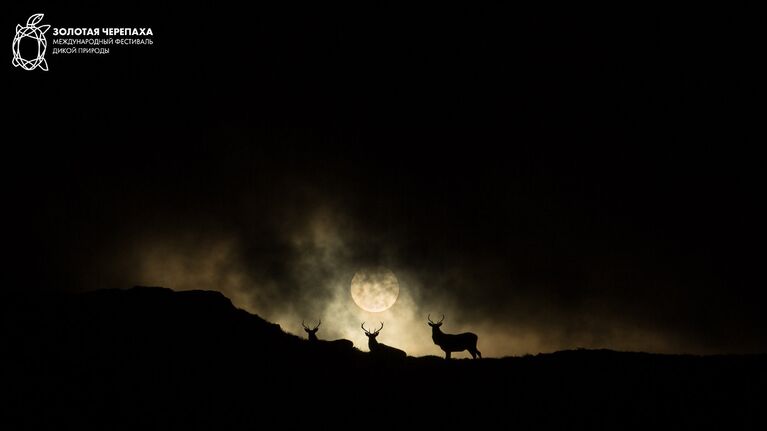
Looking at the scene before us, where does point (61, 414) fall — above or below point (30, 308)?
below

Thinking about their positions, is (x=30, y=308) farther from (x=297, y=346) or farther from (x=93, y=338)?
(x=297, y=346)

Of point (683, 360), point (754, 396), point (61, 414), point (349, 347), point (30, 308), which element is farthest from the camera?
point (349, 347)

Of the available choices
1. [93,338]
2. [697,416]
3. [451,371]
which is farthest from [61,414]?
[697,416]

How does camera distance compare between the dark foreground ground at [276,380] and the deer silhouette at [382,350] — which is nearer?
the dark foreground ground at [276,380]

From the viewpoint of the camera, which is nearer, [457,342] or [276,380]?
[276,380]

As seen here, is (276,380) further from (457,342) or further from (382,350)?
(457,342)

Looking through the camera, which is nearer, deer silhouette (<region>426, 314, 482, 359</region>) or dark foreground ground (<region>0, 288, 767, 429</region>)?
dark foreground ground (<region>0, 288, 767, 429</region>)

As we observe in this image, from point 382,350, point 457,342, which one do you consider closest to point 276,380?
point 382,350

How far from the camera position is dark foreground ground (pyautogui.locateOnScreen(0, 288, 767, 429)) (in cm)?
1900

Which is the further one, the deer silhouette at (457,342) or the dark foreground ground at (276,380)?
the deer silhouette at (457,342)

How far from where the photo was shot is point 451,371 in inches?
939

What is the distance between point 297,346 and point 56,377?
35.6 ft

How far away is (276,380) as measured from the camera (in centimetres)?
2183

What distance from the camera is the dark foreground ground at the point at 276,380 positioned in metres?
19.0
